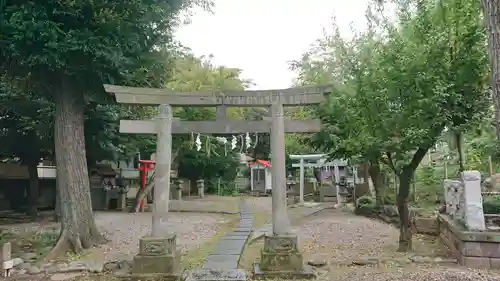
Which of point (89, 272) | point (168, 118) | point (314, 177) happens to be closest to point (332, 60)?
point (168, 118)

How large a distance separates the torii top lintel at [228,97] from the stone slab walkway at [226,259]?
10.5ft

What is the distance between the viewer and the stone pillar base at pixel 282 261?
715cm

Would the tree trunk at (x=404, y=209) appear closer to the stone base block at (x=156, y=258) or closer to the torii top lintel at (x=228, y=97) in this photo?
the torii top lintel at (x=228, y=97)

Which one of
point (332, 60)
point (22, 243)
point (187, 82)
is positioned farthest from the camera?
point (187, 82)

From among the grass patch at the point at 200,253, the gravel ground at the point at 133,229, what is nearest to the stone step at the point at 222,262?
the grass patch at the point at 200,253

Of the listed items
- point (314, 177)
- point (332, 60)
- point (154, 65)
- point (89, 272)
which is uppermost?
Result: point (332, 60)

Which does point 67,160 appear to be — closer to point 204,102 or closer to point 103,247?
point 103,247

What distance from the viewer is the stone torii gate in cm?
729

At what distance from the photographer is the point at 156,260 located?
23.8 feet

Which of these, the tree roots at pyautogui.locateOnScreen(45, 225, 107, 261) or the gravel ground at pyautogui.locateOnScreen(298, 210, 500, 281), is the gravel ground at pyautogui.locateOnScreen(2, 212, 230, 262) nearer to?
the tree roots at pyautogui.locateOnScreen(45, 225, 107, 261)

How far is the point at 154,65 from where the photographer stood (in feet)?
35.9

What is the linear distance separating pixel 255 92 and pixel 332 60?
28.6 ft

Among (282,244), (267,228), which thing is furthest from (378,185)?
(282,244)

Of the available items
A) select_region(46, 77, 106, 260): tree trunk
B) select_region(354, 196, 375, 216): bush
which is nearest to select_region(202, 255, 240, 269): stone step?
select_region(46, 77, 106, 260): tree trunk
